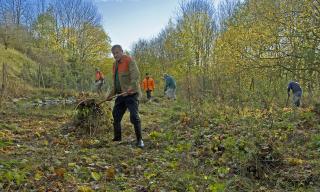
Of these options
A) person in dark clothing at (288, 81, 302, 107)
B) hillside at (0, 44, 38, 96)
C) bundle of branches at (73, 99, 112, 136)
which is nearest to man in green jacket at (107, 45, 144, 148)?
bundle of branches at (73, 99, 112, 136)

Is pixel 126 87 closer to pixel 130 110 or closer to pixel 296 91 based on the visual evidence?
pixel 130 110

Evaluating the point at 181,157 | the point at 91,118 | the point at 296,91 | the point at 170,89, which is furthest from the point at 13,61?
the point at 181,157

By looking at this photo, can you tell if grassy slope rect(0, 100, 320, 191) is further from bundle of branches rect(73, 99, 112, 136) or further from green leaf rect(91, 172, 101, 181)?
bundle of branches rect(73, 99, 112, 136)

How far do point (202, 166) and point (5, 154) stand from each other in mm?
3214

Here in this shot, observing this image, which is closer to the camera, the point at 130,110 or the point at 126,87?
the point at 130,110

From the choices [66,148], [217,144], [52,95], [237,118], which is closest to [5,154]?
[66,148]

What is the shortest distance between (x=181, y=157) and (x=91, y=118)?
306 cm

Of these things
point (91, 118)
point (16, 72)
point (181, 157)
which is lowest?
point (181, 157)

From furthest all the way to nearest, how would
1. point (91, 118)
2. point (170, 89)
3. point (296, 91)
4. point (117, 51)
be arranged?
point (170, 89) < point (296, 91) < point (91, 118) < point (117, 51)

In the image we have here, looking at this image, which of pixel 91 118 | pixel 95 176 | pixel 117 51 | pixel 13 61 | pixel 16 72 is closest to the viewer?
pixel 95 176

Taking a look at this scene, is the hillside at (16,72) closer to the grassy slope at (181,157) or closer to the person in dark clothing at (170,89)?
the person in dark clothing at (170,89)

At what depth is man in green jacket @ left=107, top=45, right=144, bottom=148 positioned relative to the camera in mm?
6613

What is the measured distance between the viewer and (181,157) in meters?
5.69

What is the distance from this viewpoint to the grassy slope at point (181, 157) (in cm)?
441
